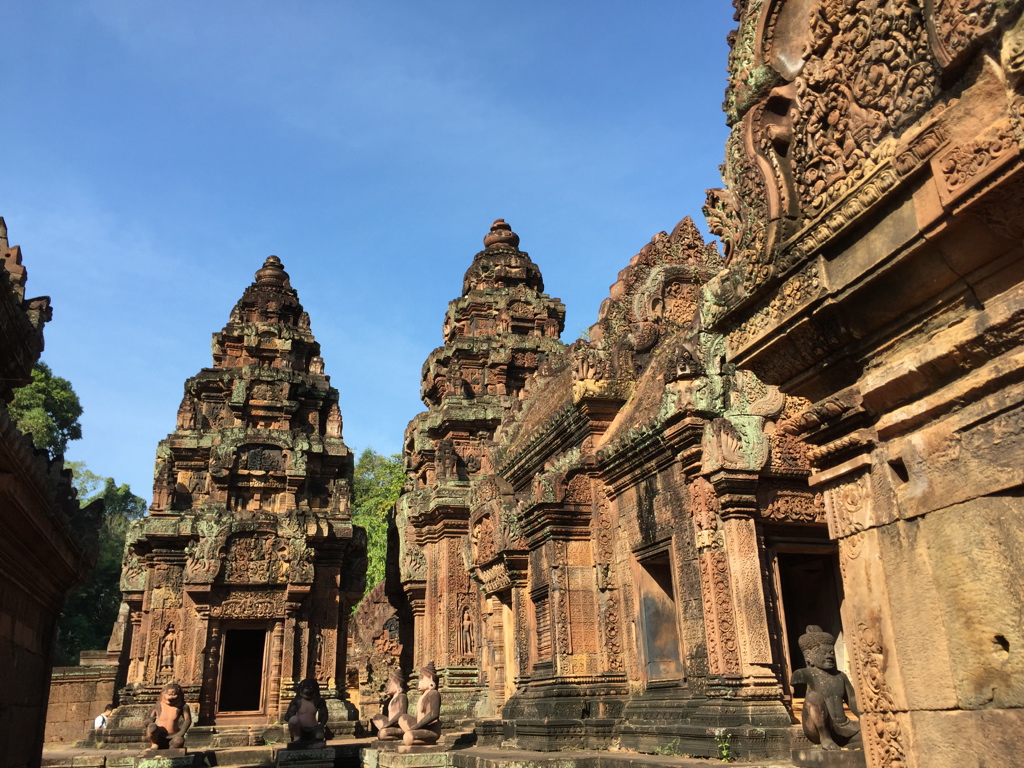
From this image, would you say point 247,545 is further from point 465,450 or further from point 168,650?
point 465,450

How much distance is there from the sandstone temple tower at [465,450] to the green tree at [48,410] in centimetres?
2143

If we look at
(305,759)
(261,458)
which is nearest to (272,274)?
(261,458)

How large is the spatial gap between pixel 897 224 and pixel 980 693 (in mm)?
1659

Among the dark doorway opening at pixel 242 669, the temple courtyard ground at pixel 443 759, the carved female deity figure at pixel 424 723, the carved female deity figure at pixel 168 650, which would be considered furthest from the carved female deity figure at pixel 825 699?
the dark doorway opening at pixel 242 669

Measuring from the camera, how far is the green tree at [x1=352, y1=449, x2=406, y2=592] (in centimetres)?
4066

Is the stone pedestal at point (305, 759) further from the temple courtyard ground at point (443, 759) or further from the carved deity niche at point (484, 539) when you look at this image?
the carved deity niche at point (484, 539)

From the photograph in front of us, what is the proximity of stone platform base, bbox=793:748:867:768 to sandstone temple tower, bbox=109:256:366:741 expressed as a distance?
53.8 feet

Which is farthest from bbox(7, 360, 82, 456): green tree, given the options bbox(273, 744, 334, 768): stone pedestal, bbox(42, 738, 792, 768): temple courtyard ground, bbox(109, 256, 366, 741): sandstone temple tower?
bbox(273, 744, 334, 768): stone pedestal

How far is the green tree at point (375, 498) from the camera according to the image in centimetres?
4066

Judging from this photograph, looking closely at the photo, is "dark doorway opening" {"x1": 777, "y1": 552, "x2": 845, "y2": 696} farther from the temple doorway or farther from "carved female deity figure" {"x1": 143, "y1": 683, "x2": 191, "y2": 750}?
"carved female deity figure" {"x1": 143, "y1": 683, "x2": 191, "y2": 750}

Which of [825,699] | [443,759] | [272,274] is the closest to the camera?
[825,699]

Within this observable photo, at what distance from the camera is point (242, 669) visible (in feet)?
76.9

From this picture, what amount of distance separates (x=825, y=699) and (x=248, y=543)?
17.2m

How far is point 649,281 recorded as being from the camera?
11883mm
